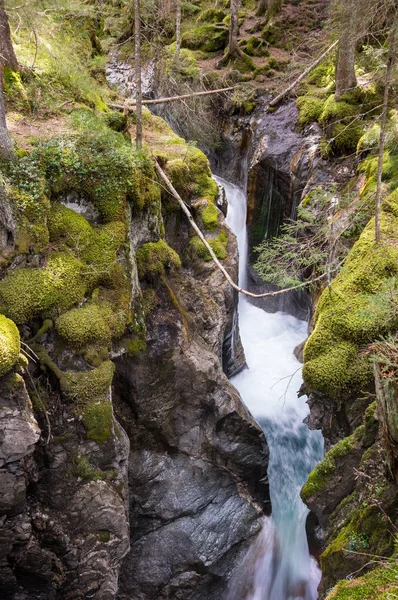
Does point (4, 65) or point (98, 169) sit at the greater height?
point (4, 65)

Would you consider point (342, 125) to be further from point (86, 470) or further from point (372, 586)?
point (372, 586)

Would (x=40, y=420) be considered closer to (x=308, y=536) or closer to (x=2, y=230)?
(x=2, y=230)

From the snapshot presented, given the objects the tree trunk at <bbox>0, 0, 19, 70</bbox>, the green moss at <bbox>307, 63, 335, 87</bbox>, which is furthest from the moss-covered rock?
the green moss at <bbox>307, 63, 335, 87</bbox>

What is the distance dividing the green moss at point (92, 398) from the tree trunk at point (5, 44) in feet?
18.9

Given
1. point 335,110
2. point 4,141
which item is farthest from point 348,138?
point 4,141

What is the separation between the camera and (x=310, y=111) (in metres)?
14.5

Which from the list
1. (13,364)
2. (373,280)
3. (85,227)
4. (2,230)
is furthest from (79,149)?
(373,280)

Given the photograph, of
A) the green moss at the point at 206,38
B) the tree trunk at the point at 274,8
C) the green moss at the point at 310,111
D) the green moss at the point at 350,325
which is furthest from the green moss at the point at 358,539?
the tree trunk at the point at 274,8

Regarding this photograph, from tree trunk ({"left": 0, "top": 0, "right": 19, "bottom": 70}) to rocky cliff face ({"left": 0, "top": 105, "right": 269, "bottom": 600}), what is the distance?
2323mm

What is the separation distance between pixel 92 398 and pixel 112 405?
1232mm

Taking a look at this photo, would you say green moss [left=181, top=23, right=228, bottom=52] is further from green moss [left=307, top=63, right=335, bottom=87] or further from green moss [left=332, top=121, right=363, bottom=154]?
green moss [left=332, top=121, right=363, bottom=154]

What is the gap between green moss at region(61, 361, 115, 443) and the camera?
21.0ft

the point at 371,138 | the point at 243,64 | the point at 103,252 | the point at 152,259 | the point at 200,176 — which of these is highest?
the point at 243,64

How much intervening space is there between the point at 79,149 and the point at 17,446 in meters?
5.19
